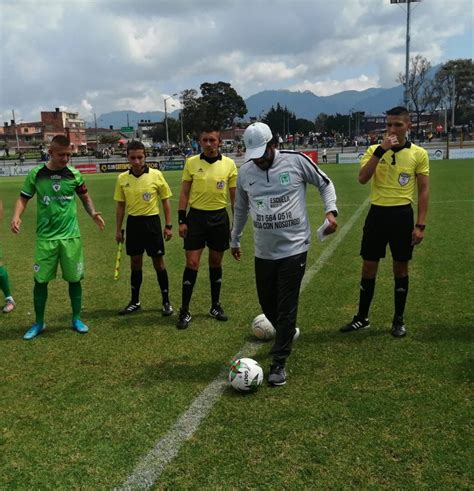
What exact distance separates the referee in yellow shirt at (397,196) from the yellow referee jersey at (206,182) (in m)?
1.57

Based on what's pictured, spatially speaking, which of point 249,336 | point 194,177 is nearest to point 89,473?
point 249,336

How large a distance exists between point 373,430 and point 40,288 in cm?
382

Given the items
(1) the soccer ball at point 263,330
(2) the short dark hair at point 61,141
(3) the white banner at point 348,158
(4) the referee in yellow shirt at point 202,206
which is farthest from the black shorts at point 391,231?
(3) the white banner at point 348,158

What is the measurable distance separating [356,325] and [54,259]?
11.0 feet

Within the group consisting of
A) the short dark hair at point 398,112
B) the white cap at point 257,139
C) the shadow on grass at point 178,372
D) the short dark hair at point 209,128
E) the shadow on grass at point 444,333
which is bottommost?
the shadow on grass at point 444,333

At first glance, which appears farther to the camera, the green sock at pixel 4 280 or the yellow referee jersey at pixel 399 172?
the green sock at pixel 4 280

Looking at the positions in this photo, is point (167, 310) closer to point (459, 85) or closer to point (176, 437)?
point (176, 437)

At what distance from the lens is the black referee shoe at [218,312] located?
18.6 ft

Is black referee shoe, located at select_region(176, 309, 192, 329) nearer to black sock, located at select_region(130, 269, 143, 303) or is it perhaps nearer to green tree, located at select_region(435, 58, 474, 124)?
black sock, located at select_region(130, 269, 143, 303)

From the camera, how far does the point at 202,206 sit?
5.52 m

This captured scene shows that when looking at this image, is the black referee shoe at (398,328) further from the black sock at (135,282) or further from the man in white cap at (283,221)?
the black sock at (135,282)

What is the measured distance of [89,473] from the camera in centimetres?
297

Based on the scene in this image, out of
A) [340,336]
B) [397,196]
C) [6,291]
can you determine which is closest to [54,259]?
[6,291]

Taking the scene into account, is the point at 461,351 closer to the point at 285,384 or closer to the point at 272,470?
the point at 285,384
